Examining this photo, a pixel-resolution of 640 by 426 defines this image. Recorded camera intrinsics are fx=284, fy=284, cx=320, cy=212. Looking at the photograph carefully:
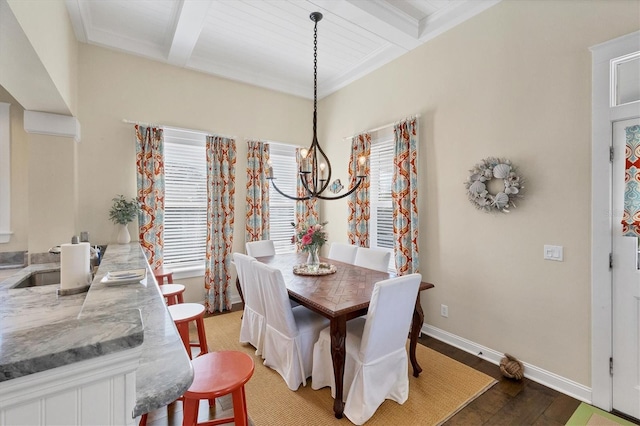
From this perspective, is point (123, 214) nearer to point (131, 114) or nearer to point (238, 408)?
point (131, 114)

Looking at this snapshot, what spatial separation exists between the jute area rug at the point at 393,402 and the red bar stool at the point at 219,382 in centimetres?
61

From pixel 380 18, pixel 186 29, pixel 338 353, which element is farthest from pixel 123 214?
pixel 380 18

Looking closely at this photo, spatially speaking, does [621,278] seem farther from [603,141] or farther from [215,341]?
[215,341]

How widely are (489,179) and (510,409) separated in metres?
1.87

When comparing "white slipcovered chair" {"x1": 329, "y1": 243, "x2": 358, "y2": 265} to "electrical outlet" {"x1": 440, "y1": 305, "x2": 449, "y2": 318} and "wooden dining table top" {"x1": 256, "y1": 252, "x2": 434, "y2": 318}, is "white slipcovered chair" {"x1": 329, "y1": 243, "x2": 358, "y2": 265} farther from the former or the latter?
"electrical outlet" {"x1": 440, "y1": 305, "x2": 449, "y2": 318}

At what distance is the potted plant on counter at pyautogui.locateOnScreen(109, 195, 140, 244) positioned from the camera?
3.18 meters

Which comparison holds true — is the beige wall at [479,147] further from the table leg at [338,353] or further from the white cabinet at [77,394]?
the white cabinet at [77,394]

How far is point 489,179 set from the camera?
8.83 feet

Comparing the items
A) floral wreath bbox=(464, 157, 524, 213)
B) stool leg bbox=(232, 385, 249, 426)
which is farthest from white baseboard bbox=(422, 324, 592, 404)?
stool leg bbox=(232, 385, 249, 426)

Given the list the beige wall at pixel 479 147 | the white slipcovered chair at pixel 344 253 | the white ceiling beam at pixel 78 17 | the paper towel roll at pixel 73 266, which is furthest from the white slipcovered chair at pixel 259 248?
the white ceiling beam at pixel 78 17

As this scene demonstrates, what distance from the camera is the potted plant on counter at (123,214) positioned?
10.4 ft

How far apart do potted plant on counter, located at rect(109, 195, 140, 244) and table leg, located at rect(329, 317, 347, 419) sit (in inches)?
105

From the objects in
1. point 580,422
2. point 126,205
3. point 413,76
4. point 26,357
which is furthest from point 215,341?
point 413,76

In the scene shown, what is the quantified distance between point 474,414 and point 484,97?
270cm
